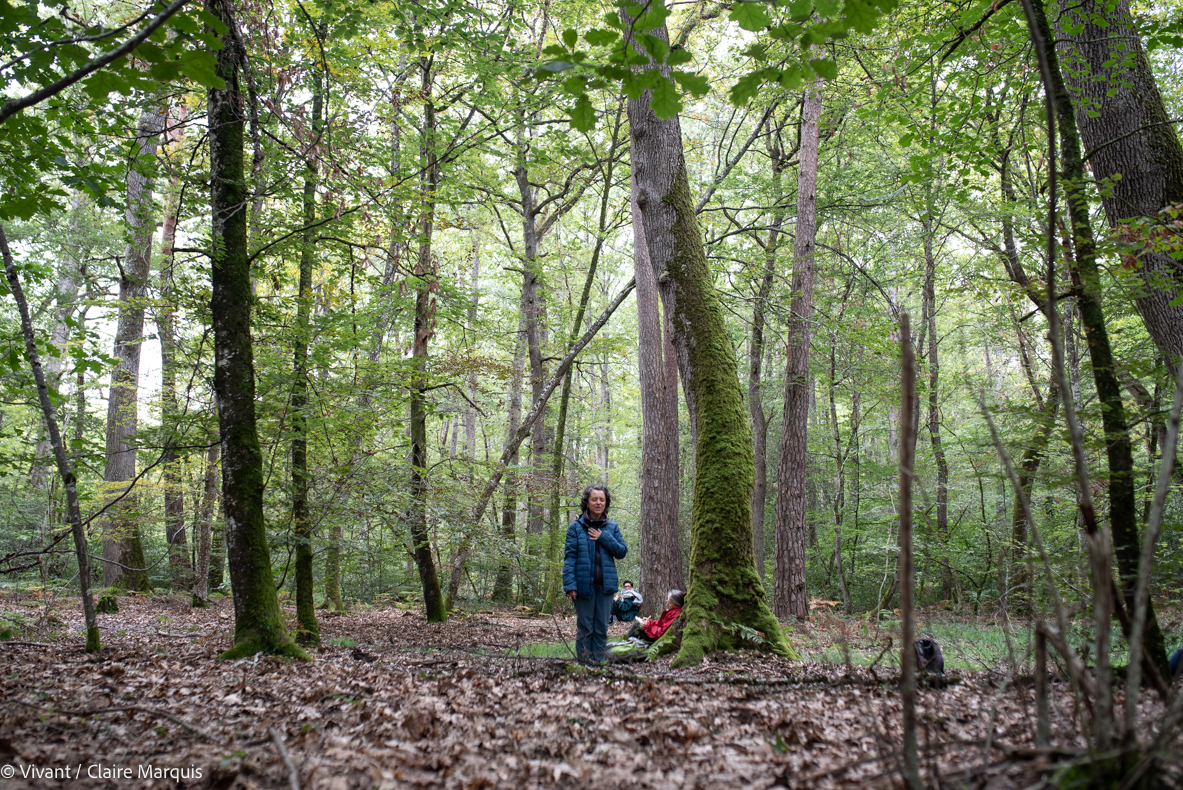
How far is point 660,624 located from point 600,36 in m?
5.71

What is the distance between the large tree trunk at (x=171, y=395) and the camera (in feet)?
17.9

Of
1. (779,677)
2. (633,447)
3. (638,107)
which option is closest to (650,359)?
(638,107)

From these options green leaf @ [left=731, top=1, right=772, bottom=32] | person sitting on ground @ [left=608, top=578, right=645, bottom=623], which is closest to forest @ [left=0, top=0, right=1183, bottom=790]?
green leaf @ [left=731, top=1, right=772, bottom=32]

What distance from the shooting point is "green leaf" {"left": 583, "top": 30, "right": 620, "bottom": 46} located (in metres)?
2.38

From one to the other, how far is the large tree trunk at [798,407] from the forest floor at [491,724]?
19.6 ft

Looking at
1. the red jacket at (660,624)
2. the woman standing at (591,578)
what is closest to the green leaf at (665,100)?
the woman standing at (591,578)

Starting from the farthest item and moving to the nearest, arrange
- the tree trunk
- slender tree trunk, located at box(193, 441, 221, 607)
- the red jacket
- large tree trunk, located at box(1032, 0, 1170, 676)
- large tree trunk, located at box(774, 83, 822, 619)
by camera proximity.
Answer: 1. the tree trunk
2. large tree trunk, located at box(774, 83, 822, 619)
3. slender tree trunk, located at box(193, 441, 221, 607)
4. the red jacket
5. large tree trunk, located at box(1032, 0, 1170, 676)

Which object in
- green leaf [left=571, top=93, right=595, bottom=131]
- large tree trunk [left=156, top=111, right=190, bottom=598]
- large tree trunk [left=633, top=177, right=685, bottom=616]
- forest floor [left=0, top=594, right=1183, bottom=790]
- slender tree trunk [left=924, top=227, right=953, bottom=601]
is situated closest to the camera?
forest floor [left=0, top=594, right=1183, bottom=790]

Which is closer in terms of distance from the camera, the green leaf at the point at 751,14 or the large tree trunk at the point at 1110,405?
the green leaf at the point at 751,14

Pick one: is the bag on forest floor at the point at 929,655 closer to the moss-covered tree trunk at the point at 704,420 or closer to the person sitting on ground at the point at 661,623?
the moss-covered tree trunk at the point at 704,420

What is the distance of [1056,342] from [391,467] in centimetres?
631

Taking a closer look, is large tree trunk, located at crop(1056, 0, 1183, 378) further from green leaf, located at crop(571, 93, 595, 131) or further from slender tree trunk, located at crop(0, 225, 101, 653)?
slender tree trunk, located at crop(0, 225, 101, 653)

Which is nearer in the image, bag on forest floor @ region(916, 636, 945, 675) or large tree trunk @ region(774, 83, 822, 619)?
bag on forest floor @ region(916, 636, 945, 675)

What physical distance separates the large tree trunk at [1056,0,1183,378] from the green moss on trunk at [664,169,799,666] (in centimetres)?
326
